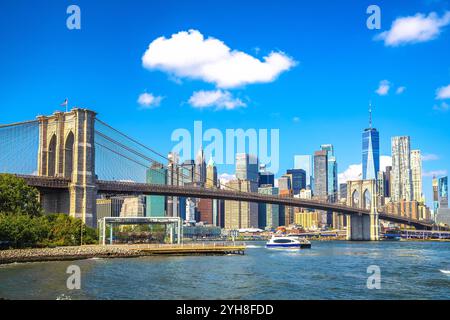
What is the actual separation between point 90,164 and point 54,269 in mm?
36014

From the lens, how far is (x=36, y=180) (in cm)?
7300

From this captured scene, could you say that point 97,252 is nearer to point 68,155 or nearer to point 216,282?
point 68,155

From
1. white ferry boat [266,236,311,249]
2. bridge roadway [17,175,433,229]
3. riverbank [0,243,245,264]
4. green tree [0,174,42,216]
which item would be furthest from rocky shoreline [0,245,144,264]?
white ferry boat [266,236,311,249]

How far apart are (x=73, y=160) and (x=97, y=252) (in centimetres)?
2247

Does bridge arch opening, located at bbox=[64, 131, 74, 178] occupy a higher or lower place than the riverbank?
higher

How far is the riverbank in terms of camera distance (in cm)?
5175

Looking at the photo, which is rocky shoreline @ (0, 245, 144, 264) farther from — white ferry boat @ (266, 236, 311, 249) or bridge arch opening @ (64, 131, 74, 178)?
white ferry boat @ (266, 236, 311, 249)

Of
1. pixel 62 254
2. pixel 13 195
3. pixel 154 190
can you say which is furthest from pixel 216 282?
pixel 154 190

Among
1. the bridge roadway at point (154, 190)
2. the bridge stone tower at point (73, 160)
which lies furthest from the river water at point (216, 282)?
the bridge stone tower at point (73, 160)

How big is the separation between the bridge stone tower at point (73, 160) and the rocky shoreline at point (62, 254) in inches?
614

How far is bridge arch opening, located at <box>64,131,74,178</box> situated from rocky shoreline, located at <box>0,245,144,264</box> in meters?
21.4

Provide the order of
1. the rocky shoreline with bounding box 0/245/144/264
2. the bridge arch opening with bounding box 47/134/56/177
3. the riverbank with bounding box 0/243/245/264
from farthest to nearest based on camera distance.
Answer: the bridge arch opening with bounding box 47/134/56/177 < the riverbank with bounding box 0/243/245/264 < the rocky shoreline with bounding box 0/245/144/264

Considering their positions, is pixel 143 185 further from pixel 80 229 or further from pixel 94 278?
pixel 94 278

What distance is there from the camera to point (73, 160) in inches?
3059
